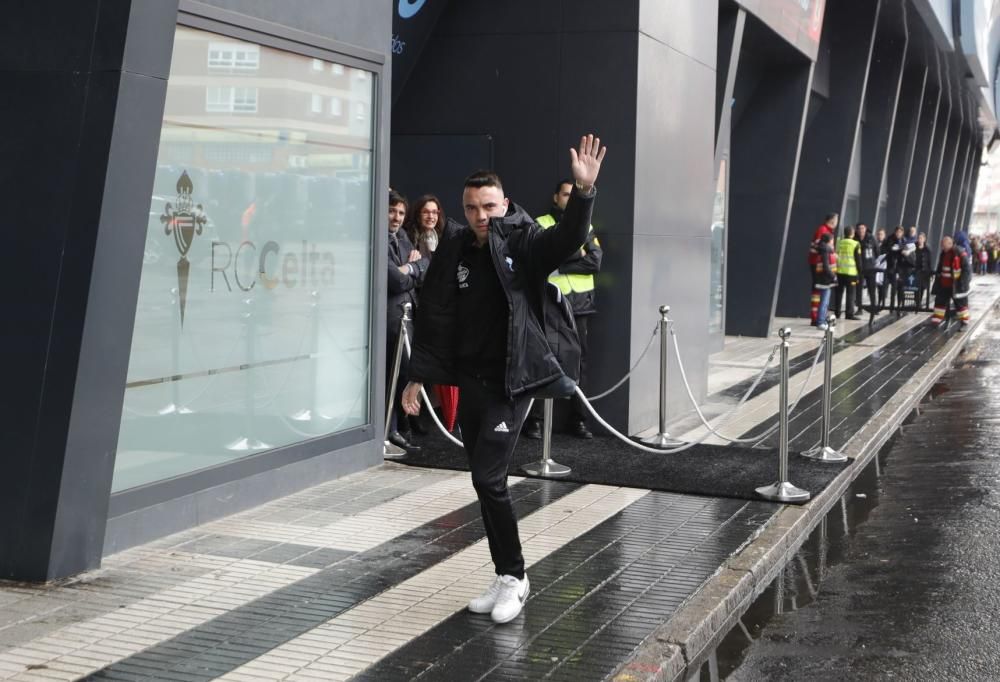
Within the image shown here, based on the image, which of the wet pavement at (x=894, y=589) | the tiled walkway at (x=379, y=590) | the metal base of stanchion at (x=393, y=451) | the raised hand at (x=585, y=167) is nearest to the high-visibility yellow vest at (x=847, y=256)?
the wet pavement at (x=894, y=589)

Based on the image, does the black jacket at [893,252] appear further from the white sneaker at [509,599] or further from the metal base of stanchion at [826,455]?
the white sneaker at [509,599]

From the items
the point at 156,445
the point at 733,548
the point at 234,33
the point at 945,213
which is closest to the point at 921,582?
the point at 733,548

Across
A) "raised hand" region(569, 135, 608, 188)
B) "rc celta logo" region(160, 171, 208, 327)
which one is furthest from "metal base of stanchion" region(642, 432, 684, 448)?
"raised hand" region(569, 135, 608, 188)

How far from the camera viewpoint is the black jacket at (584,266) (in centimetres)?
994

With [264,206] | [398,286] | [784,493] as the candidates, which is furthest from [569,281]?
[264,206]

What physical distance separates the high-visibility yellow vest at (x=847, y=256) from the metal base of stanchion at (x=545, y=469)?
1631 centimetres

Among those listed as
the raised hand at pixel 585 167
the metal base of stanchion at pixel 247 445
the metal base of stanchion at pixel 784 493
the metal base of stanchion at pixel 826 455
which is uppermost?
the raised hand at pixel 585 167

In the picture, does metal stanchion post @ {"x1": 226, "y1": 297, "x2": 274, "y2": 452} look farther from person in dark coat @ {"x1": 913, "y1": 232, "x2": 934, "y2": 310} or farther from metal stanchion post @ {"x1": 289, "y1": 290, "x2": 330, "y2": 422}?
person in dark coat @ {"x1": 913, "y1": 232, "x2": 934, "y2": 310}

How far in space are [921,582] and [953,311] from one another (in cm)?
2313

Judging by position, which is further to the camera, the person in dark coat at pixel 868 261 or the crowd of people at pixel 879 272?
the person in dark coat at pixel 868 261

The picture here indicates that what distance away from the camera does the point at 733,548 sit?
6.93 m

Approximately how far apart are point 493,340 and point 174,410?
2.34 metres

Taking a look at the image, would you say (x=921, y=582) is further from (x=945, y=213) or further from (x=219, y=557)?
(x=945, y=213)

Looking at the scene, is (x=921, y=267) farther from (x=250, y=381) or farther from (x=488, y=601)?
(x=488, y=601)
